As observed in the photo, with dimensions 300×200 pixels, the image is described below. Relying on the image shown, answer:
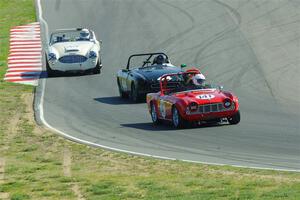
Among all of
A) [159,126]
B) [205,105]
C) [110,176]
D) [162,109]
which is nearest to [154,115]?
[159,126]

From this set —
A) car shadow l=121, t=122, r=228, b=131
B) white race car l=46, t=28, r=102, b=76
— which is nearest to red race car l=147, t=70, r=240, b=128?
car shadow l=121, t=122, r=228, b=131

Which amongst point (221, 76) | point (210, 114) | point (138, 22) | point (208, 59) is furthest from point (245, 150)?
point (138, 22)

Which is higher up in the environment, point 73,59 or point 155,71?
point 155,71

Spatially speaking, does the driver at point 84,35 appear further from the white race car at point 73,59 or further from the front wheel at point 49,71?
the front wheel at point 49,71

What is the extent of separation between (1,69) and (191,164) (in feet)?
59.2

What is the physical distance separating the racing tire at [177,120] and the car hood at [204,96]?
342 mm

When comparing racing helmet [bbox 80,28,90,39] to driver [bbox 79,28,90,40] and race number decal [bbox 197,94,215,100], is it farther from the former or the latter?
race number decal [bbox 197,94,215,100]

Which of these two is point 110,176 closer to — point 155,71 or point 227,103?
point 227,103

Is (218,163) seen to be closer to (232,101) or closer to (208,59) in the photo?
(232,101)

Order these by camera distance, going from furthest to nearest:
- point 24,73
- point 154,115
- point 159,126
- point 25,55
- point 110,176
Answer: point 25,55 < point 24,73 < point 154,115 < point 159,126 < point 110,176

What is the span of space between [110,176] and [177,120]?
614 cm

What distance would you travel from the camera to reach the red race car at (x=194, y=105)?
65.4 ft

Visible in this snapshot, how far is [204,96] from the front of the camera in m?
20.2

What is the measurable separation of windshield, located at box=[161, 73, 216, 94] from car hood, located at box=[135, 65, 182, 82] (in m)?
2.09
